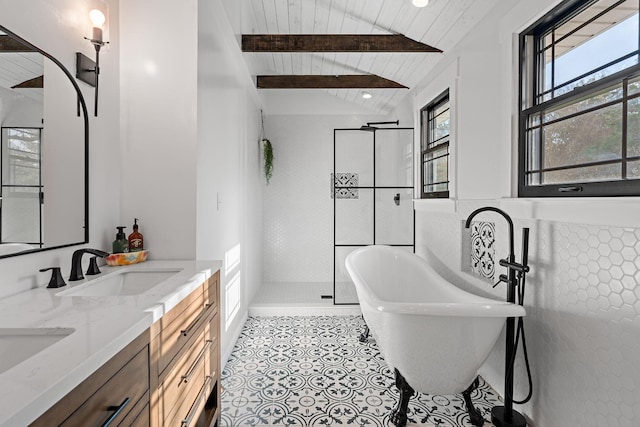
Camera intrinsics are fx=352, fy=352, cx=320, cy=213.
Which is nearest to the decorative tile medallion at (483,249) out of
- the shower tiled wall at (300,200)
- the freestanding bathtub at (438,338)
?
the freestanding bathtub at (438,338)

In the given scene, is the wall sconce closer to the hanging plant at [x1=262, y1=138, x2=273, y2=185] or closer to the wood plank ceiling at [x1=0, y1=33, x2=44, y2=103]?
the wood plank ceiling at [x1=0, y1=33, x2=44, y2=103]

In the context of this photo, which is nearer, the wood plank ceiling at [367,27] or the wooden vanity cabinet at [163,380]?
the wooden vanity cabinet at [163,380]

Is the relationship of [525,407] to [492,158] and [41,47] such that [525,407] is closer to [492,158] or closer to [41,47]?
[492,158]

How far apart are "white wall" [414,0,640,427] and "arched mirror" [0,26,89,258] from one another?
219 cm

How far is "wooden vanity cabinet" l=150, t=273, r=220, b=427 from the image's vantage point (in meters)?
1.12

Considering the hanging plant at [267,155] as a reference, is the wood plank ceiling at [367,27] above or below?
above

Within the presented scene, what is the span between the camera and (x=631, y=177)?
1.35 metres

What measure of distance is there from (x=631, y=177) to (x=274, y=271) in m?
4.20

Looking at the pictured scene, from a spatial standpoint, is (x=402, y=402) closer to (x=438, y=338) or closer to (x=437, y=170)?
(x=438, y=338)

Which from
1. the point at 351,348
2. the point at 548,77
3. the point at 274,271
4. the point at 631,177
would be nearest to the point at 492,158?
the point at 548,77

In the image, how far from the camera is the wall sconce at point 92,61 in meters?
1.63

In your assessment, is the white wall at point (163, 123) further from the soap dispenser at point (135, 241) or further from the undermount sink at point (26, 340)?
the undermount sink at point (26, 340)

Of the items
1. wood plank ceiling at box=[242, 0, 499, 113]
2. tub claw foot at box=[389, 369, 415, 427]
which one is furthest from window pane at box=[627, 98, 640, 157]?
tub claw foot at box=[389, 369, 415, 427]

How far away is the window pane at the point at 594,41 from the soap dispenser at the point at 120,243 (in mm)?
2344
